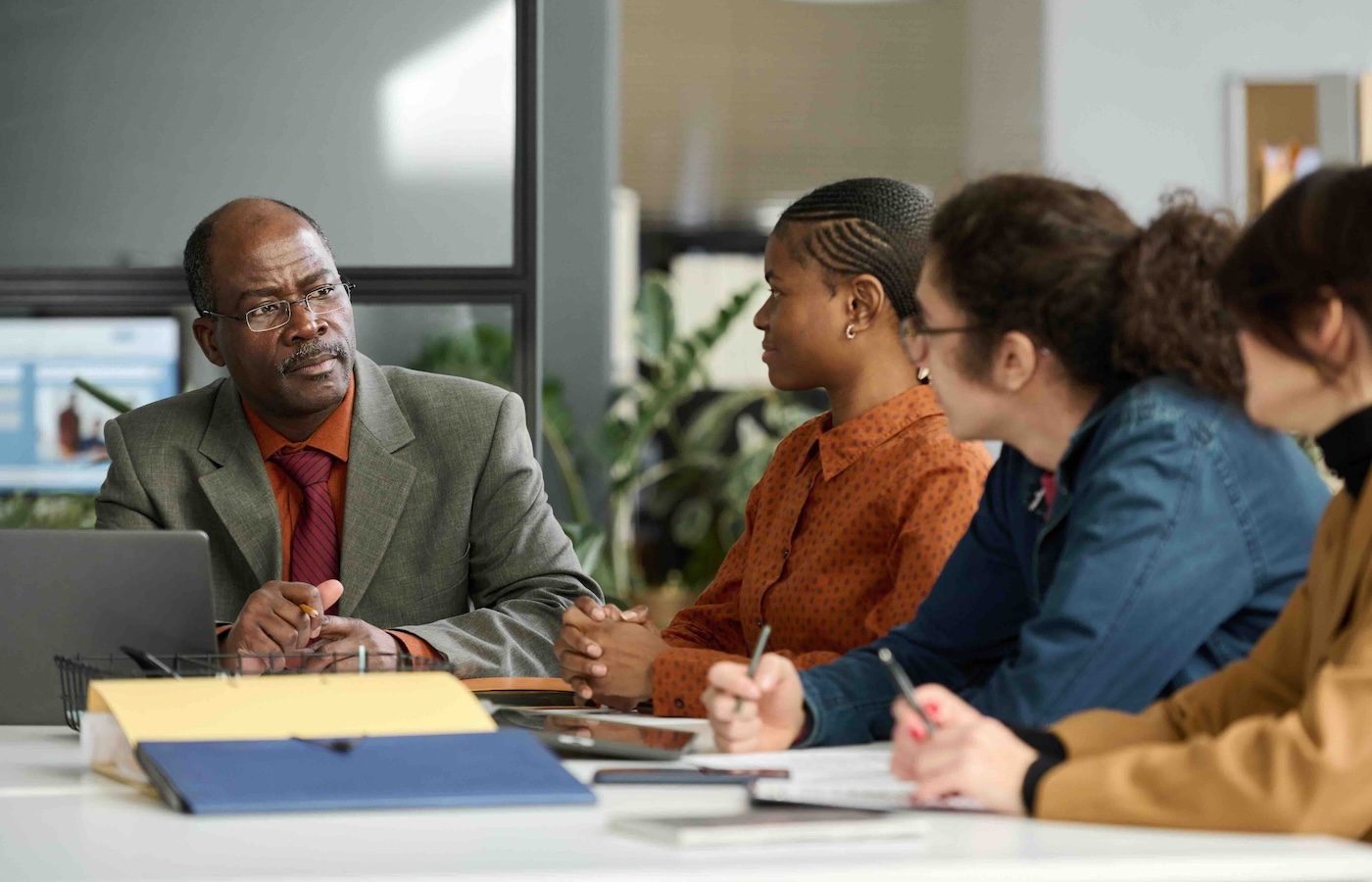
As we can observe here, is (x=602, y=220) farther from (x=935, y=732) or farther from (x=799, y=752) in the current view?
(x=935, y=732)

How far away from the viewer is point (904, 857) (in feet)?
3.20

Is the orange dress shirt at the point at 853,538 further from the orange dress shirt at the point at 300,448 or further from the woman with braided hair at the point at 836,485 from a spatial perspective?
the orange dress shirt at the point at 300,448

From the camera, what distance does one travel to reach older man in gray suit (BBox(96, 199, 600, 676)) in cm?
238

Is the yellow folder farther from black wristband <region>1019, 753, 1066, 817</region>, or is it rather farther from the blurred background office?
the blurred background office

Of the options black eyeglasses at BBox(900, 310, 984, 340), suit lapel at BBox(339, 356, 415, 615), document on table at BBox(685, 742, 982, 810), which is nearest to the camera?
document on table at BBox(685, 742, 982, 810)

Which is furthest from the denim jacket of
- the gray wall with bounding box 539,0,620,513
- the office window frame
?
the gray wall with bounding box 539,0,620,513

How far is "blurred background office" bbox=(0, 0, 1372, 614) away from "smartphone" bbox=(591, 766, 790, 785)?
665mm

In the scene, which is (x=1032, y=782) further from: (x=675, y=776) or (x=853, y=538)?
(x=853, y=538)

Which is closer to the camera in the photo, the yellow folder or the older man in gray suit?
the yellow folder

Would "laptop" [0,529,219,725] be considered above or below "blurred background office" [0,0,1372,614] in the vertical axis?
below

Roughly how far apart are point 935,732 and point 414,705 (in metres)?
0.45

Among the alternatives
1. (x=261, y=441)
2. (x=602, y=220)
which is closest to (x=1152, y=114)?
(x=602, y=220)

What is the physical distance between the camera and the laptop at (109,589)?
5.16 feet

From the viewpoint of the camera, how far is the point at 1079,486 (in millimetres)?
1408
